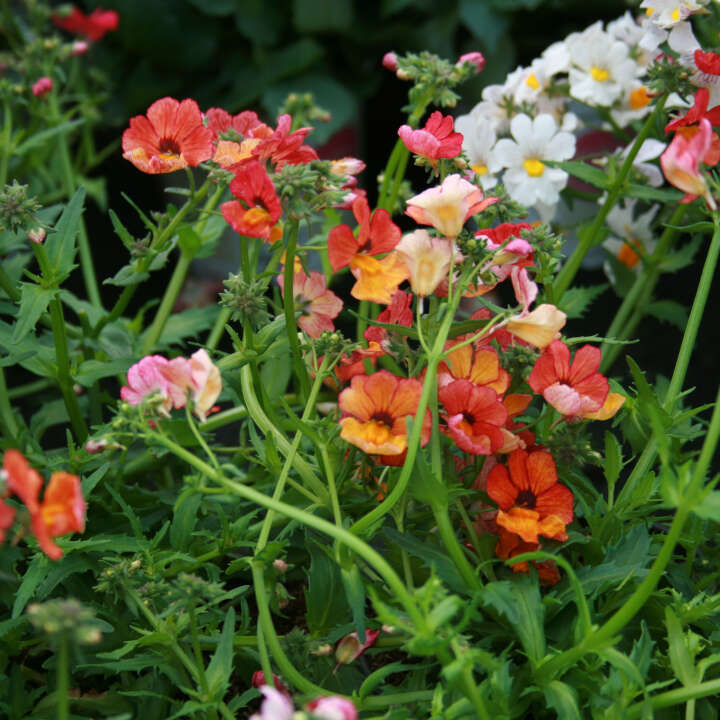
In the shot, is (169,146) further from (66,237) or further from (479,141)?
(479,141)

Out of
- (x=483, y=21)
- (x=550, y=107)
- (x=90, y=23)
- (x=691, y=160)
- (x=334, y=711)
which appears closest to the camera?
(x=334, y=711)

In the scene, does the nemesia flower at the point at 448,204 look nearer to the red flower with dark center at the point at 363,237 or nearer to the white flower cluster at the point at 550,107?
the red flower with dark center at the point at 363,237

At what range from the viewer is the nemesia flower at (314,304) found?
2.05 ft

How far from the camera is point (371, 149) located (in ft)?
7.42

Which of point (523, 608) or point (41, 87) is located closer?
point (523, 608)

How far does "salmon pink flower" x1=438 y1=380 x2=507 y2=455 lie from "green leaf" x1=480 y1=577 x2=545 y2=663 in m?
0.08

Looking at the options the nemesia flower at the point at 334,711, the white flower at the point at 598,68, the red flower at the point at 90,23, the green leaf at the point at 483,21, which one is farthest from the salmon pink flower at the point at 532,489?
the green leaf at the point at 483,21

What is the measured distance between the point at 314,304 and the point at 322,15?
1.66m

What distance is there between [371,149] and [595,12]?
616 millimetres

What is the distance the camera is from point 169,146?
63 centimetres

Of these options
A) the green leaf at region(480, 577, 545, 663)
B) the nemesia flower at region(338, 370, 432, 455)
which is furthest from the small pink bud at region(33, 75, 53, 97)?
the green leaf at region(480, 577, 545, 663)

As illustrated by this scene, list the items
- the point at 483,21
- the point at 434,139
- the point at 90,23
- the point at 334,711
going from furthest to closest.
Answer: the point at 483,21
the point at 90,23
the point at 434,139
the point at 334,711

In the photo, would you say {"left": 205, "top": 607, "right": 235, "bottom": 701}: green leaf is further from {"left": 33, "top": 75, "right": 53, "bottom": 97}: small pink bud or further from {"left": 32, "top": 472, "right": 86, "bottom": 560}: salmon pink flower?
{"left": 33, "top": 75, "right": 53, "bottom": 97}: small pink bud

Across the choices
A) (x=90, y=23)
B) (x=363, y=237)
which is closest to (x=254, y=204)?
(x=363, y=237)
